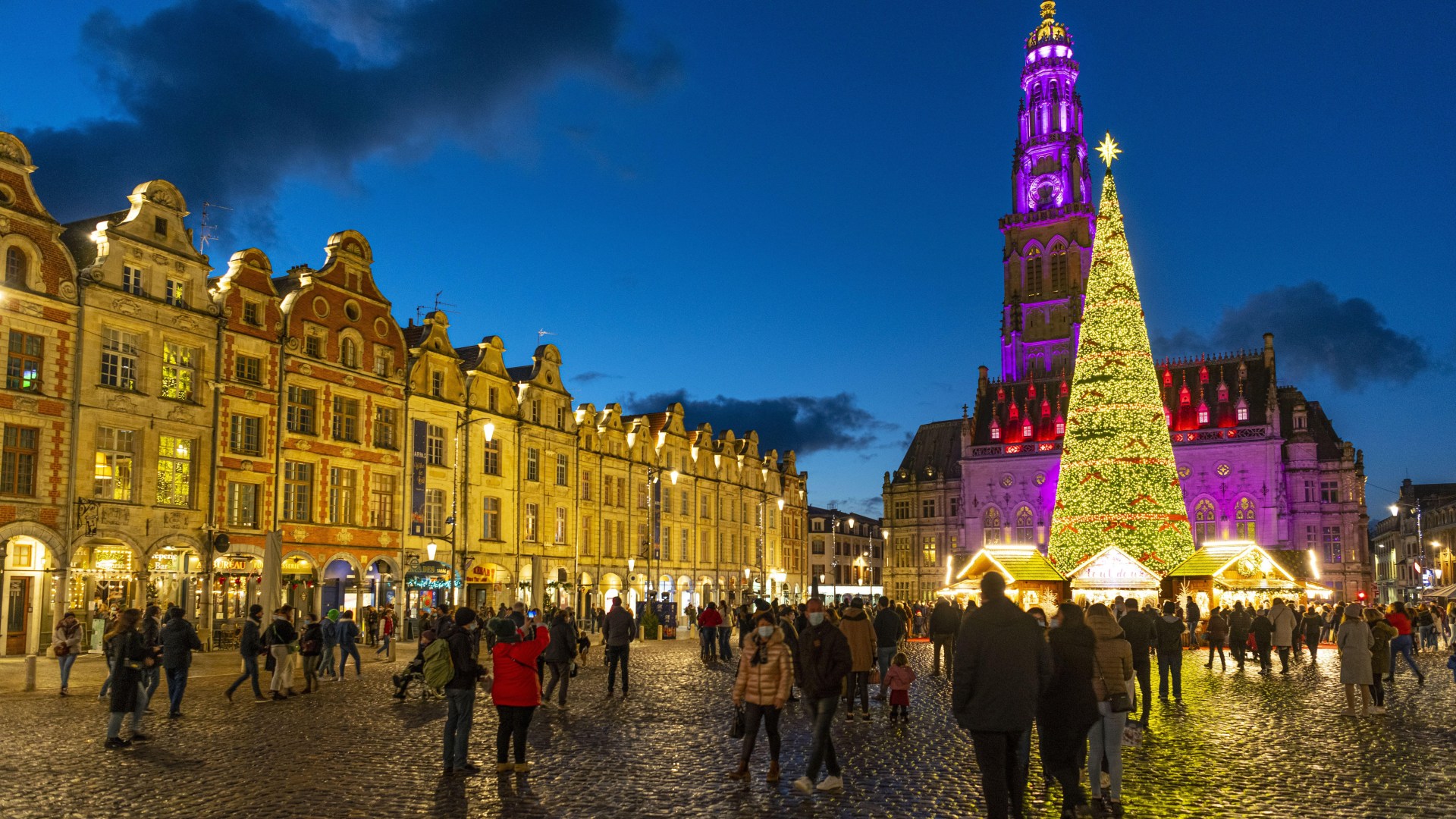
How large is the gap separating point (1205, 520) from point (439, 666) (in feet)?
262

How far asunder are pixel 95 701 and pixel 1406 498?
513 feet

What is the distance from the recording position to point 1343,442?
8662cm

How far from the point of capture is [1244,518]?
272 feet

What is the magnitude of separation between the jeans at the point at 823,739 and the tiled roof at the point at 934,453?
3496 inches

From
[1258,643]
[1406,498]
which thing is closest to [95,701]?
[1258,643]

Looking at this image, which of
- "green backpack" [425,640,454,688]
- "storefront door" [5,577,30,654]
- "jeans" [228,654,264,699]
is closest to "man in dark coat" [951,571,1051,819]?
"green backpack" [425,640,454,688]

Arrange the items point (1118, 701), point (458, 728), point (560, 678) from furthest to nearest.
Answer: point (560, 678) → point (458, 728) → point (1118, 701)

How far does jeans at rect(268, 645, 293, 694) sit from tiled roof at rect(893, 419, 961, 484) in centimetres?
8217

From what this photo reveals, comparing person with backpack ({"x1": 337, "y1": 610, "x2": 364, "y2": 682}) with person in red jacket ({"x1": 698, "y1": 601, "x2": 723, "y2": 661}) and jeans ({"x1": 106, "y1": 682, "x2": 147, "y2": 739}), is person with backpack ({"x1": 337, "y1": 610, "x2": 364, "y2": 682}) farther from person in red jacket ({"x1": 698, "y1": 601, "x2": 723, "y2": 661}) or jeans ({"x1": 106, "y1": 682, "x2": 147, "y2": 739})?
jeans ({"x1": 106, "y1": 682, "x2": 147, "y2": 739})

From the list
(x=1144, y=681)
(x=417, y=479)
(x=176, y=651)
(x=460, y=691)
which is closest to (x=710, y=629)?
(x=1144, y=681)

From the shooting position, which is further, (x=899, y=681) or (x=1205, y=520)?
(x=1205, y=520)

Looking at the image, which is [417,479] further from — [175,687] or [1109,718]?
[1109,718]

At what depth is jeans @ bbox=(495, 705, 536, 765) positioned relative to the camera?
12.6 m

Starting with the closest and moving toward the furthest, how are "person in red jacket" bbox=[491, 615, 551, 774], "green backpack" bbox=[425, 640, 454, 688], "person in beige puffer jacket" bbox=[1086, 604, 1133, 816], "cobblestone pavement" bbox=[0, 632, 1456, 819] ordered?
"person in beige puffer jacket" bbox=[1086, 604, 1133, 816] → "cobblestone pavement" bbox=[0, 632, 1456, 819] → "person in red jacket" bbox=[491, 615, 551, 774] → "green backpack" bbox=[425, 640, 454, 688]
